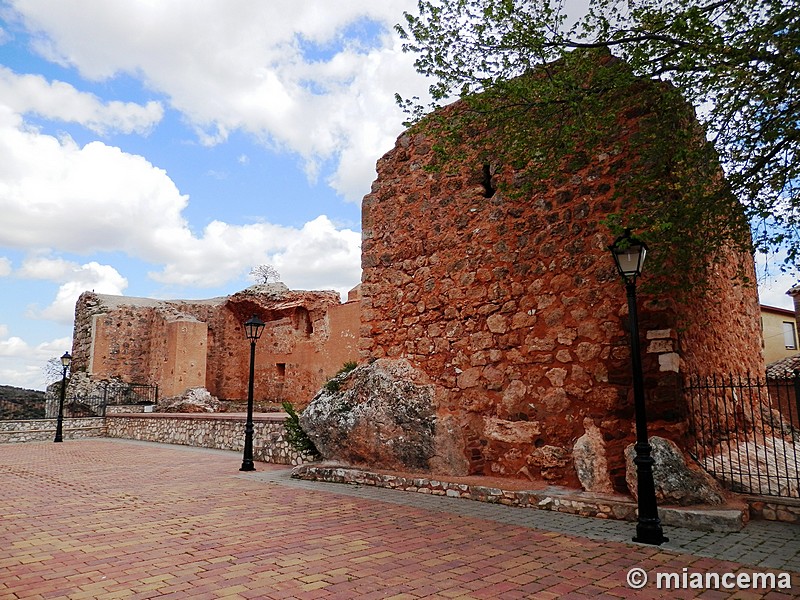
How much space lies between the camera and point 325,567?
4574 mm

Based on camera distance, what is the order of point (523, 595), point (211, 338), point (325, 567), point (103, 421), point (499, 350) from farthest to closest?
point (211, 338), point (103, 421), point (499, 350), point (325, 567), point (523, 595)

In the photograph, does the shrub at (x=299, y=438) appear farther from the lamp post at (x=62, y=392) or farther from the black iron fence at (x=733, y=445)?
the lamp post at (x=62, y=392)

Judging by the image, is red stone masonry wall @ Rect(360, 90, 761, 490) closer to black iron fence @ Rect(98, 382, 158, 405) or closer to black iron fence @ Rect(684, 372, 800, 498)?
black iron fence @ Rect(684, 372, 800, 498)

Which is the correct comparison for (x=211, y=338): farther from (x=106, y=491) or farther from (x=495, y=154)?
(x=495, y=154)

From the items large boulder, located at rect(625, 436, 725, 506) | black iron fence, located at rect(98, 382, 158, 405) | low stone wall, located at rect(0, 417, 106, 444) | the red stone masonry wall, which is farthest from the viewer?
black iron fence, located at rect(98, 382, 158, 405)

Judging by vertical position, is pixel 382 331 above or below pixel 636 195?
below

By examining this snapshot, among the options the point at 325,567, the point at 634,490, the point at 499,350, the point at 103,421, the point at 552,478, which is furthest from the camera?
the point at 103,421

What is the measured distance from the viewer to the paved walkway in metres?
4.07

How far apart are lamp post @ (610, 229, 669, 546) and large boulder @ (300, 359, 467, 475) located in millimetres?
3217

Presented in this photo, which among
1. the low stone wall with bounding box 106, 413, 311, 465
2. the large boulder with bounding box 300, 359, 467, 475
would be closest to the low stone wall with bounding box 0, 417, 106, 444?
the low stone wall with bounding box 106, 413, 311, 465

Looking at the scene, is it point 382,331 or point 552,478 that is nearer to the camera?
point 552,478

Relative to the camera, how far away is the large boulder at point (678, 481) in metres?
5.93

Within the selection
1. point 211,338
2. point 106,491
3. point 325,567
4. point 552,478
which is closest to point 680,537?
point 552,478

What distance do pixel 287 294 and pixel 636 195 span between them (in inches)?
740
